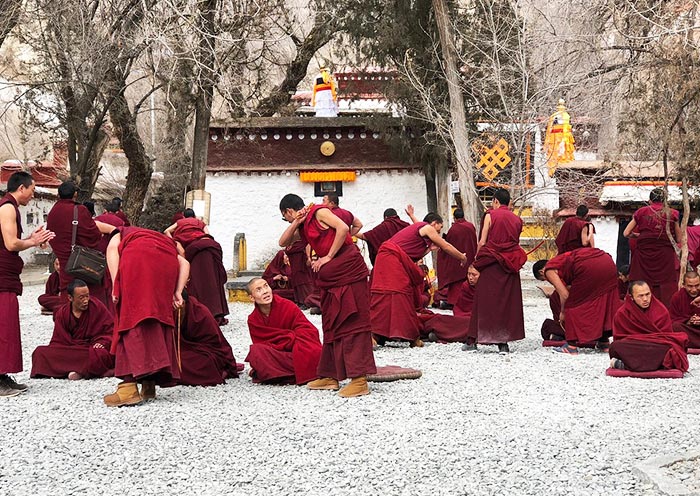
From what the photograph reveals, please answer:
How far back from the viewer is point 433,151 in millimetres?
18453

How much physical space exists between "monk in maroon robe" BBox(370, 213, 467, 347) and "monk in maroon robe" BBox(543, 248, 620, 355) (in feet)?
3.11

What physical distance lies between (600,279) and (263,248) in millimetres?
12301

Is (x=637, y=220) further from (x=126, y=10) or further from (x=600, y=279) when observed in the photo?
(x=126, y=10)

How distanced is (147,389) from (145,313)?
25.2 inches

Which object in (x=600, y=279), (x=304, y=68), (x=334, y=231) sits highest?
(x=304, y=68)

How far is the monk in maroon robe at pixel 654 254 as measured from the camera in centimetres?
1054

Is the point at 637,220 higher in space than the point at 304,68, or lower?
lower

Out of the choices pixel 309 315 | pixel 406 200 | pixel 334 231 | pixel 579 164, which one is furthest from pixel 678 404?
pixel 579 164

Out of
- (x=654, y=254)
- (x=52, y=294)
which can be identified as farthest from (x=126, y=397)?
(x=654, y=254)

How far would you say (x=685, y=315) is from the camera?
869 centimetres

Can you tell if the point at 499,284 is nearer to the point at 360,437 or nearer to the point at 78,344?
the point at 360,437

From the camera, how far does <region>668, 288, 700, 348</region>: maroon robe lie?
8570 mm

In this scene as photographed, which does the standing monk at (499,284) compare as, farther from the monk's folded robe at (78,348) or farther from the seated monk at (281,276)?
the seated monk at (281,276)

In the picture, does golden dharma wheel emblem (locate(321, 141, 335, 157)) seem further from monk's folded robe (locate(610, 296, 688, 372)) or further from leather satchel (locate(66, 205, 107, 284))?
monk's folded robe (locate(610, 296, 688, 372))
